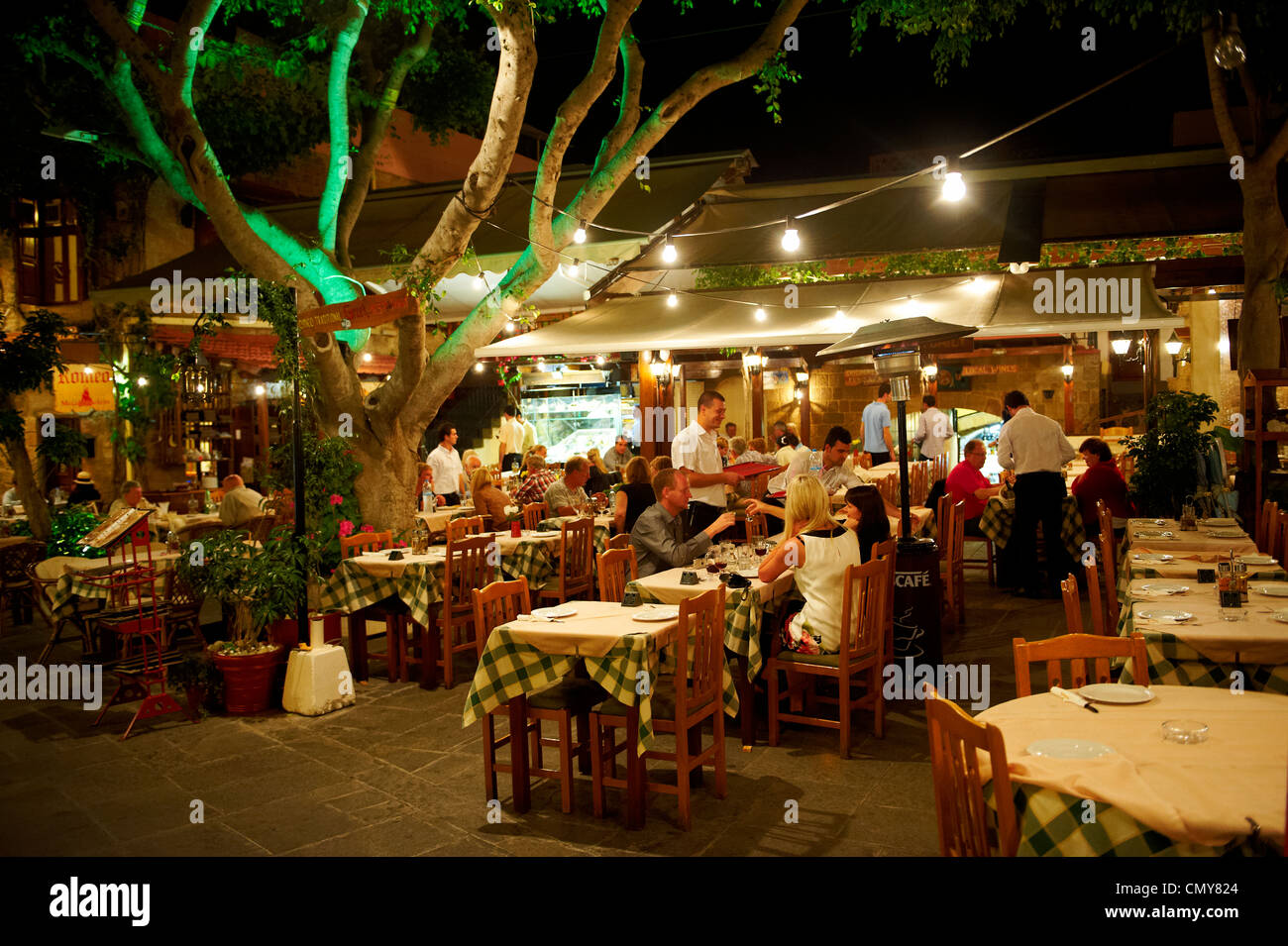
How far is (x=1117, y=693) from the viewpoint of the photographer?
2.94 metres

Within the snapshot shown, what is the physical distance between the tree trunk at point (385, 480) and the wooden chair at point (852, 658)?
4.25 m

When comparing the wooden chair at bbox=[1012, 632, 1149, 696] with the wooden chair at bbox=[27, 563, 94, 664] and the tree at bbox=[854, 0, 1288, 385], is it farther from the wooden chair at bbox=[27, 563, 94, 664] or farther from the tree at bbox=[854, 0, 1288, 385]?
the wooden chair at bbox=[27, 563, 94, 664]

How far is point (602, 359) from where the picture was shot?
16625mm

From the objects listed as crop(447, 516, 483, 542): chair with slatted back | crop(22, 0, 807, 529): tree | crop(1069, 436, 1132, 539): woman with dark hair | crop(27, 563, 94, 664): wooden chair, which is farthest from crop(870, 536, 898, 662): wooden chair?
crop(27, 563, 94, 664): wooden chair

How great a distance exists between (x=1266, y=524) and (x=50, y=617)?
9.49 meters

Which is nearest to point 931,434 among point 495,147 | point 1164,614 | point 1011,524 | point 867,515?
point 1011,524

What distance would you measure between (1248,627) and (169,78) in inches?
310

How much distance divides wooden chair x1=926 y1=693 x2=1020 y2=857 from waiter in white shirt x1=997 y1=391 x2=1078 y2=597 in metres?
6.67

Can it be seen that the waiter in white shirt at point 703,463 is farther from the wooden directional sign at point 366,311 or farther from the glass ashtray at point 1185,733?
the glass ashtray at point 1185,733

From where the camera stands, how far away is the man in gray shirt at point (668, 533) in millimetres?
5695

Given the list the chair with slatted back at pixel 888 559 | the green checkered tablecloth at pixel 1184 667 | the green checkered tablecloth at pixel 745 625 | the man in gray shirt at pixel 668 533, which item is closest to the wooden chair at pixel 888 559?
the chair with slatted back at pixel 888 559

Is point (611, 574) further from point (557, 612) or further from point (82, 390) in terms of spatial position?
point (82, 390)

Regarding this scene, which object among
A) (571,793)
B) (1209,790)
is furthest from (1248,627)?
(571,793)

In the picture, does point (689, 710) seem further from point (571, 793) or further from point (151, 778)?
point (151, 778)
